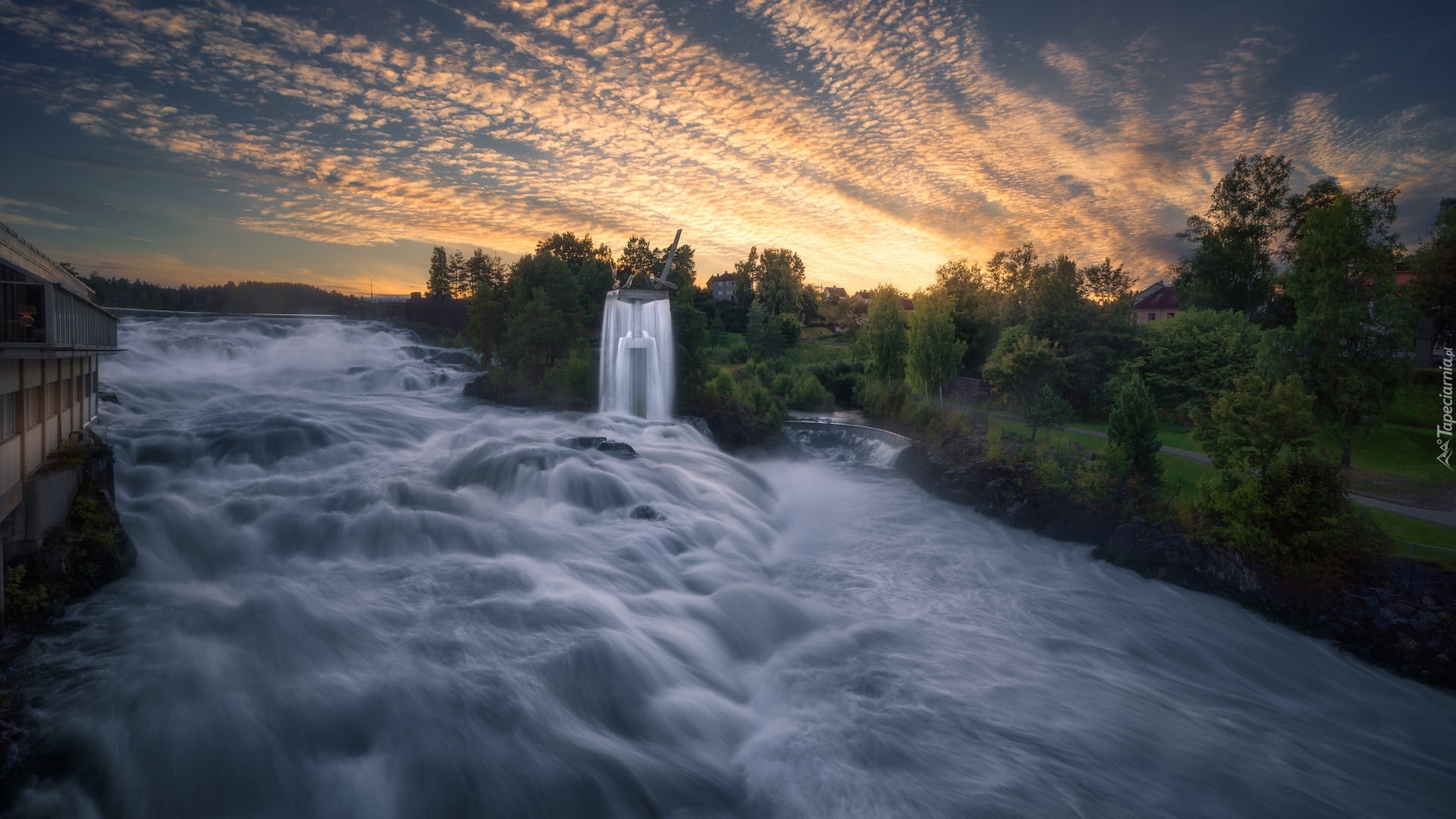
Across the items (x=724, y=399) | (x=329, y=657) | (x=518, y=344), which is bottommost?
(x=329, y=657)

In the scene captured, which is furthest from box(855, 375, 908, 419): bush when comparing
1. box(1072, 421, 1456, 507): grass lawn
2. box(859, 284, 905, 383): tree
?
box(1072, 421, 1456, 507): grass lawn

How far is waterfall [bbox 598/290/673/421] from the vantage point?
1235 inches

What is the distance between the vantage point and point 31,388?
12.4 m

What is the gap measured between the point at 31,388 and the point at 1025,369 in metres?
31.5

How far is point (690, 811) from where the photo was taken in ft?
26.4

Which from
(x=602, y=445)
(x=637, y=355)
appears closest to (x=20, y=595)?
(x=602, y=445)

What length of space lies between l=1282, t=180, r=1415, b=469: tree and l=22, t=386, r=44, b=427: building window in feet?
111

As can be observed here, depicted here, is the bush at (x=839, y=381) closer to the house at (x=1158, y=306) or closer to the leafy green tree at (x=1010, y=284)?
the leafy green tree at (x=1010, y=284)

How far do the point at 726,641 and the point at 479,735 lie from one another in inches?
202

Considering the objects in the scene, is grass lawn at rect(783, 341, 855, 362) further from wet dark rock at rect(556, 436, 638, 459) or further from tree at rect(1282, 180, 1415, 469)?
tree at rect(1282, 180, 1415, 469)

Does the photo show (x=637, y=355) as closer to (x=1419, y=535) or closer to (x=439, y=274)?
(x=1419, y=535)

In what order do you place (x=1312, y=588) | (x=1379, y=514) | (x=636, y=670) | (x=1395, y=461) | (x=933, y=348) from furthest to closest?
(x=933, y=348)
(x=1395, y=461)
(x=1379, y=514)
(x=1312, y=588)
(x=636, y=670)

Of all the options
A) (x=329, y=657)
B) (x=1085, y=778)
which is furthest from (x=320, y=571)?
(x=1085, y=778)

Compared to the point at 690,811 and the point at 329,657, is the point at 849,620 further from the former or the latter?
the point at 329,657
